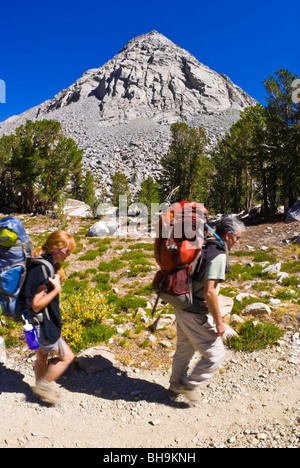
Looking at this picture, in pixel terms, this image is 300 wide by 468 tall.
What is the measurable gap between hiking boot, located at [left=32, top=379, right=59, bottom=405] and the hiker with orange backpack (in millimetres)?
1743

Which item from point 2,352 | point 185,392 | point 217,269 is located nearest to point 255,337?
point 185,392

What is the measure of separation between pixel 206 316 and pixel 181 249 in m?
1.02

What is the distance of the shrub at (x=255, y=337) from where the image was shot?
538 centimetres

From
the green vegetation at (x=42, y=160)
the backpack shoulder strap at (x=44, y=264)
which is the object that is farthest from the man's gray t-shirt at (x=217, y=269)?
the green vegetation at (x=42, y=160)


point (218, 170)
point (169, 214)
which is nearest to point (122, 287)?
point (169, 214)

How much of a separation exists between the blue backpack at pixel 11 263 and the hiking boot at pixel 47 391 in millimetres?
1206

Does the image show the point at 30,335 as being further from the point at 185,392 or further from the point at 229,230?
the point at 229,230

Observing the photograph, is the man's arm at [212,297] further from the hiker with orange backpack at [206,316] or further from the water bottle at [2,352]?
the water bottle at [2,352]

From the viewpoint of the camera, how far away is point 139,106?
152m

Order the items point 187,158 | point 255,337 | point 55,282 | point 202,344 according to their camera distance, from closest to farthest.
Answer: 1. point 55,282
2. point 202,344
3. point 255,337
4. point 187,158

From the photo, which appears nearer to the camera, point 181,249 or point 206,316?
point 181,249

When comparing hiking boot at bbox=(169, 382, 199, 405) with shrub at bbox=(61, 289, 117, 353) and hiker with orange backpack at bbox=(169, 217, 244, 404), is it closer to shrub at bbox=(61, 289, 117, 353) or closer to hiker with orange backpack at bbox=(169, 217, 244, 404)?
hiker with orange backpack at bbox=(169, 217, 244, 404)

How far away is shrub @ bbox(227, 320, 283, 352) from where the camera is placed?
538 cm
